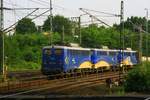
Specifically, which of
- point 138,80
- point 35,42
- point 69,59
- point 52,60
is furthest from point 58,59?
point 35,42

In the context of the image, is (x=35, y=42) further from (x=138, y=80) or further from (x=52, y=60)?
(x=138, y=80)

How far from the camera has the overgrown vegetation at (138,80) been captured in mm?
29922

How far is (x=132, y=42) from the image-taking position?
95312 mm

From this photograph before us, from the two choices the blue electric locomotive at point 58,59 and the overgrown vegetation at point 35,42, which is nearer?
the blue electric locomotive at point 58,59

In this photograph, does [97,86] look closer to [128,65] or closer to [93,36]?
[128,65]

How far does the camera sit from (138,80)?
30531 millimetres

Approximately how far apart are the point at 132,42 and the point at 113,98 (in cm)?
7538

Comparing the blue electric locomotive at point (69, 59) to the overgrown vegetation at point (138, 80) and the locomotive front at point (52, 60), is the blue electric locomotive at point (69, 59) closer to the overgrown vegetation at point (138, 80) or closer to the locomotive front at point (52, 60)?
the locomotive front at point (52, 60)

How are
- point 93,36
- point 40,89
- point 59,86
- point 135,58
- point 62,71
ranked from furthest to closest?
point 93,36 → point 135,58 → point 62,71 → point 59,86 → point 40,89

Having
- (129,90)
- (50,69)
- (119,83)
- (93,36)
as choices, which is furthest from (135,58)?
(129,90)

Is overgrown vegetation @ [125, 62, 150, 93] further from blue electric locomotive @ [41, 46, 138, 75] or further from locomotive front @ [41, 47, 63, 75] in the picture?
locomotive front @ [41, 47, 63, 75]

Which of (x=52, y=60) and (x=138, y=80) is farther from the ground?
(x=52, y=60)

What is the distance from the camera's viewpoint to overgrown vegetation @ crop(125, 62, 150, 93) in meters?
29.9

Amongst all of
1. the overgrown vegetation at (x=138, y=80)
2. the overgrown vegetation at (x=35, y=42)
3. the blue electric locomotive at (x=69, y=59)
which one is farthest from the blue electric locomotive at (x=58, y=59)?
the overgrown vegetation at (x=138, y=80)
